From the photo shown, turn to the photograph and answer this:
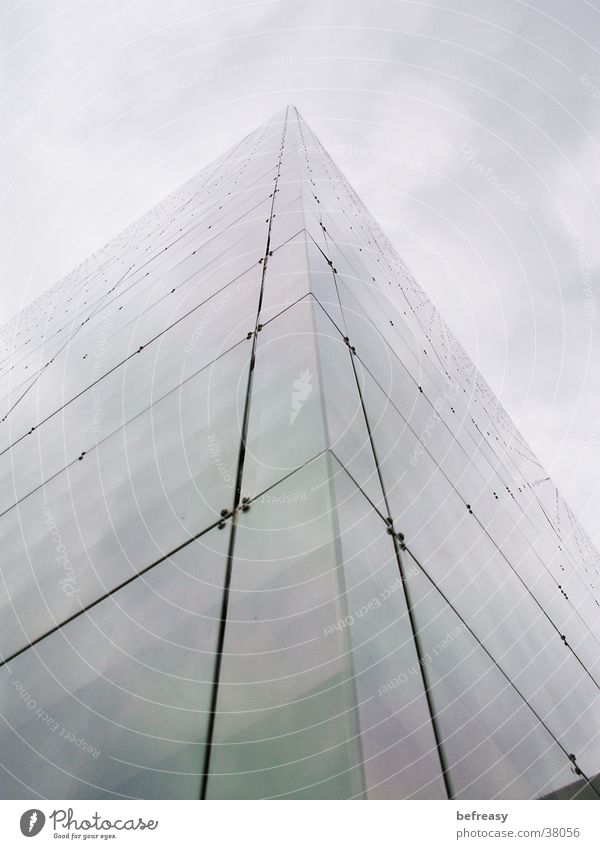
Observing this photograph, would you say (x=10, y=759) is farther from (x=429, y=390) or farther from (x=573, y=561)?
(x=573, y=561)

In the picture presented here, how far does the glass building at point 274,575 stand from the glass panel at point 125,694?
2 cm

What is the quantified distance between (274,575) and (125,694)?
1.32 metres

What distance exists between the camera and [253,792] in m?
3.01

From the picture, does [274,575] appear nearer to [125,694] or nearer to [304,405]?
[125,694]

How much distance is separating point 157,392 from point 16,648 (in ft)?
9.51

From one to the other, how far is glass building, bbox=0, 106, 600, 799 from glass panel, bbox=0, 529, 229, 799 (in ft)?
0.05

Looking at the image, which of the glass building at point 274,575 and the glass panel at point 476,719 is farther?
the glass panel at point 476,719

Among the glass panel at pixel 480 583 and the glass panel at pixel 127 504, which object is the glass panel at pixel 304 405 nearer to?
the glass panel at pixel 127 504

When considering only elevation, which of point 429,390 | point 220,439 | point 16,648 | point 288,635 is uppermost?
point 429,390

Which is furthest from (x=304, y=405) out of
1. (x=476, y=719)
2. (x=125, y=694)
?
(x=476, y=719)

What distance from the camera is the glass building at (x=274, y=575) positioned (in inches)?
132

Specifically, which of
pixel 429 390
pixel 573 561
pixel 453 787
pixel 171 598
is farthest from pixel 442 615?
pixel 573 561

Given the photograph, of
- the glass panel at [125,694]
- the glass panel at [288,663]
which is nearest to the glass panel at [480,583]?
the glass panel at [288,663]

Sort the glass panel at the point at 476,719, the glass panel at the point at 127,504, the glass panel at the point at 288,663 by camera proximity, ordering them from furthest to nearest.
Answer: the glass panel at the point at 127,504 → the glass panel at the point at 476,719 → the glass panel at the point at 288,663
